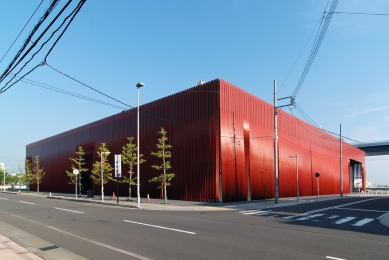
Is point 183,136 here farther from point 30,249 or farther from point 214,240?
point 30,249

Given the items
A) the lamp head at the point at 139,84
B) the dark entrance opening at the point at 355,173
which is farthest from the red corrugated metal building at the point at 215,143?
the dark entrance opening at the point at 355,173

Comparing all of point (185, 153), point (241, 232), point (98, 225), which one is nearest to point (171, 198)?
point (185, 153)

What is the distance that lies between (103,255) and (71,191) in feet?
162

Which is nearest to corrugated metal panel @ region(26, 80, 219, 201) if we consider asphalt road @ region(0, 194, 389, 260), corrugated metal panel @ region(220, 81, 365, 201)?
corrugated metal panel @ region(220, 81, 365, 201)

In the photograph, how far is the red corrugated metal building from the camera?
1137 inches

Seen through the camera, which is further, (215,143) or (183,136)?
(183,136)

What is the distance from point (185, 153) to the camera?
102 ft

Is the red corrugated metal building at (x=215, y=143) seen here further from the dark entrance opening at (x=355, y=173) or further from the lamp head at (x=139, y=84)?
the dark entrance opening at (x=355, y=173)

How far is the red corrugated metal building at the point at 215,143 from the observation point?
94.8 ft

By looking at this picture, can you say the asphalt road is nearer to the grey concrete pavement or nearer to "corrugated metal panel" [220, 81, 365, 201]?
the grey concrete pavement

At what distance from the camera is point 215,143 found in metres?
28.5

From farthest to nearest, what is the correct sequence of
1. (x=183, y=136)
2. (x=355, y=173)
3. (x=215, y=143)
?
(x=355, y=173) → (x=183, y=136) → (x=215, y=143)

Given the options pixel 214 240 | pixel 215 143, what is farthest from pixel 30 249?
pixel 215 143

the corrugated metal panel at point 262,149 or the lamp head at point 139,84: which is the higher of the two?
the lamp head at point 139,84
